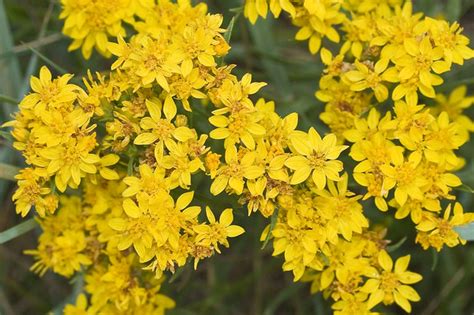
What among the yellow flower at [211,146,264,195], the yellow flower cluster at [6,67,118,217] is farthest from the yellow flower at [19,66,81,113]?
the yellow flower at [211,146,264,195]

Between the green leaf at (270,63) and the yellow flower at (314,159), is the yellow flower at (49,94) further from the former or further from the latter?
the green leaf at (270,63)

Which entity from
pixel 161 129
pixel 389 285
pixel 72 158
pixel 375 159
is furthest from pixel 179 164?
pixel 389 285

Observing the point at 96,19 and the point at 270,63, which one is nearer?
the point at 96,19

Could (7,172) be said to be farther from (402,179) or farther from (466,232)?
(466,232)

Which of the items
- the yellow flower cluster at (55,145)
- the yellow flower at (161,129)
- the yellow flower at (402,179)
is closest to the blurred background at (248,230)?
the yellow flower at (402,179)

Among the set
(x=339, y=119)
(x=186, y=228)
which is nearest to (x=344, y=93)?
(x=339, y=119)

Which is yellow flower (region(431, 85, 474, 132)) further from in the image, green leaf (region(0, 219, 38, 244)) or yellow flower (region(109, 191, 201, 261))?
green leaf (region(0, 219, 38, 244))
